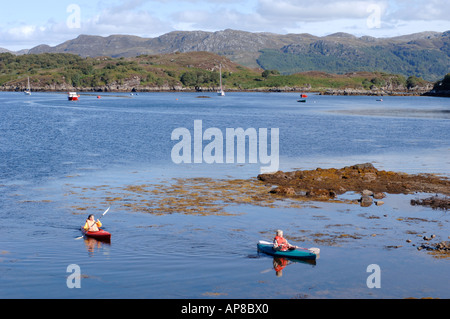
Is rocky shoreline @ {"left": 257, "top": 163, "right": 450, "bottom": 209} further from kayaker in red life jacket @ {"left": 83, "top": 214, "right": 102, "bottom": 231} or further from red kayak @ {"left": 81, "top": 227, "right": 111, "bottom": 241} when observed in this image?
kayaker in red life jacket @ {"left": 83, "top": 214, "right": 102, "bottom": 231}

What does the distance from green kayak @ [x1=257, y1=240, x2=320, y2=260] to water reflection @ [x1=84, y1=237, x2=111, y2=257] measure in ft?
33.7

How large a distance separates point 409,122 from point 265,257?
118 meters

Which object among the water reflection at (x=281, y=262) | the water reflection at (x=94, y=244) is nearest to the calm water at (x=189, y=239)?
the water reflection at (x=94, y=244)

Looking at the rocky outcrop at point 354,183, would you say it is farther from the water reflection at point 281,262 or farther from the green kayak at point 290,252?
the water reflection at point 281,262

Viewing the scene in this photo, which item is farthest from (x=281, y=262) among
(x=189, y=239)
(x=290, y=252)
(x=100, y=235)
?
(x=100, y=235)

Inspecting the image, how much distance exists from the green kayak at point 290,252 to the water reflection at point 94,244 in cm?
1028

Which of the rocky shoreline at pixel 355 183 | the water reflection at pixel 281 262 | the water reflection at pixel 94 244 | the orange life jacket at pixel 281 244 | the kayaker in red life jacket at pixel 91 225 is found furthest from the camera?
the rocky shoreline at pixel 355 183

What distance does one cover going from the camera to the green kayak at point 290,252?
32103mm

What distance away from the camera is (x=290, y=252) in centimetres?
3278

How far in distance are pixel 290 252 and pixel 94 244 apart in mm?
13095

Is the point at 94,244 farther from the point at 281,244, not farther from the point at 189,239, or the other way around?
the point at 281,244

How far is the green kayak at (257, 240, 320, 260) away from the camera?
32103mm
